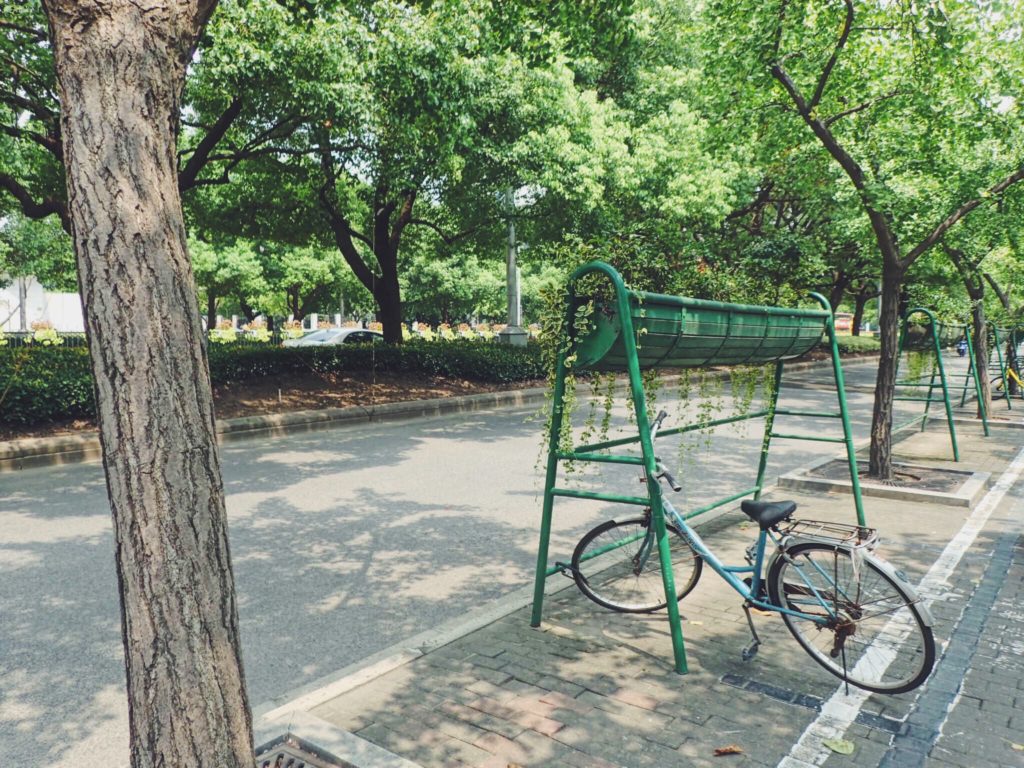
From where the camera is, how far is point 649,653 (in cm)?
432

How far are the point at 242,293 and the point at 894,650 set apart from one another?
153ft

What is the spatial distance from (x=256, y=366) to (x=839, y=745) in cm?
1444

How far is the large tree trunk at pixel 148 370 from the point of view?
2.27 metres

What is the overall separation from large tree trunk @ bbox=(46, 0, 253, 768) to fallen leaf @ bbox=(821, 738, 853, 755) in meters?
2.46

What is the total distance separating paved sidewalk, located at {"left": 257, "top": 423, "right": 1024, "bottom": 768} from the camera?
329cm

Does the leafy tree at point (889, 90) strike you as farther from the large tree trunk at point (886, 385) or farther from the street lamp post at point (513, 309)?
the street lamp post at point (513, 309)

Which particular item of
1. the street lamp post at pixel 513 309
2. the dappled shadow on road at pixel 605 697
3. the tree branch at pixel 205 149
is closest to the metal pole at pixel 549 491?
the dappled shadow on road at pixel 605 697

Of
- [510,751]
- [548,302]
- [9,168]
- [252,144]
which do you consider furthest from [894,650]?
[9,168]

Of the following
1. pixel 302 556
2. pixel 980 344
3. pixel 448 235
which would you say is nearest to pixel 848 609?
pixel 302 556

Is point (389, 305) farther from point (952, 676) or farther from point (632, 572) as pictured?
point (952, 676)

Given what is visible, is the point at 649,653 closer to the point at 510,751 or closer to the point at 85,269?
the point at 510,751

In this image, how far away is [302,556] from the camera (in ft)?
20.4

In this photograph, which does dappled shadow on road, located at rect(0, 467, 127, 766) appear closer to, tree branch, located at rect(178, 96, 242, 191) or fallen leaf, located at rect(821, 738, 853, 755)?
fallen leaf, located at rect(821, 738, 853, 755)

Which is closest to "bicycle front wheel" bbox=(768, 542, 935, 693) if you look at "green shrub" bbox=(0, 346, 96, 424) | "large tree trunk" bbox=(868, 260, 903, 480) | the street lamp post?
"large tree trunk" bbox=(868, 260, 903, 480)
